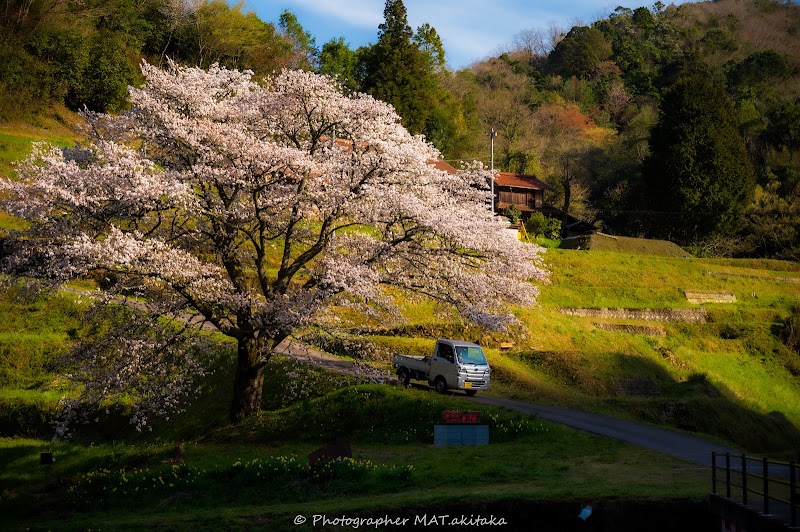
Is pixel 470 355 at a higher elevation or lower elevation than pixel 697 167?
lower

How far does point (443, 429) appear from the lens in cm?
1877

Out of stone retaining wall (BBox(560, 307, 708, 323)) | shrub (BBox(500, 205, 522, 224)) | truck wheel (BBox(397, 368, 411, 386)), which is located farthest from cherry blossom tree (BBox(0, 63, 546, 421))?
shrub (BBox(500, 205, 522, 224))

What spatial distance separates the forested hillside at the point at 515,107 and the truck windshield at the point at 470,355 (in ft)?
127

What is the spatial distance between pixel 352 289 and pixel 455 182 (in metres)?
5.38

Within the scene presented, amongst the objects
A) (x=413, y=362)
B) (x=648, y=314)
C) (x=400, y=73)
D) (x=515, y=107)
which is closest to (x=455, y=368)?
(x=413, y=362)

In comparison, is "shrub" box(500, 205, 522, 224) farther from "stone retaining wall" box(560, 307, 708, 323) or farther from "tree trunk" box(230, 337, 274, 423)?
"tree trunk" box(230, 337, 274, 423)

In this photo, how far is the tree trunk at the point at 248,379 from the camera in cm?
2044

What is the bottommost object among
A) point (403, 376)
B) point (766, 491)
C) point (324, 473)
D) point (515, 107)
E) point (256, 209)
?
point (324, 473)

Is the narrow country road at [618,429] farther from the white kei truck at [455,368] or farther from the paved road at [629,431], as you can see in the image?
the white kei truck at [455,368]

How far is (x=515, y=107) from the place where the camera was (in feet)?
307

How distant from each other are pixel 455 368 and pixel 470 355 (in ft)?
2.55

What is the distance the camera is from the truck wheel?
25312mm

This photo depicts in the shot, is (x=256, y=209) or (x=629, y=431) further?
(x=629, y=431)

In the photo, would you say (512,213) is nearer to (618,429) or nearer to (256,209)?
(618,429)
